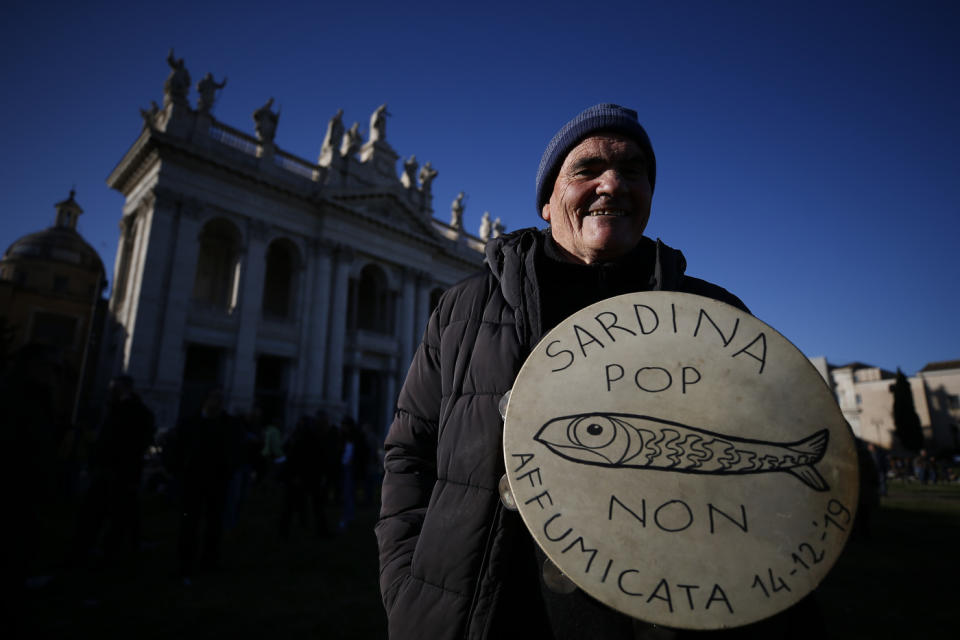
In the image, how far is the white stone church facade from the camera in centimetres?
1703

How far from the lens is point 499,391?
122cm

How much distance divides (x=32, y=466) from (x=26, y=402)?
0.34m

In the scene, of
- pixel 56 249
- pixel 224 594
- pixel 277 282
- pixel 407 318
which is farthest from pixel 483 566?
pixel 56 249

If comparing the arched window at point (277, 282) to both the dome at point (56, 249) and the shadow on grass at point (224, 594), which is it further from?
the dome at point (56, 249)

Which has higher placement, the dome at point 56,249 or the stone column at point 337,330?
the dome at point 56,249

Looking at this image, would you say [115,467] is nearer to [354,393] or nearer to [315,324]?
[315,324]

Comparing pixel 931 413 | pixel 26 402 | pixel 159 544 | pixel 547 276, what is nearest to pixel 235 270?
pixel 159 544

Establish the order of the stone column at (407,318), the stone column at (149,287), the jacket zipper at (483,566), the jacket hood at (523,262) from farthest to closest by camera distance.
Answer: the stone column at (407,318) < the stone column at (149,287) < the jacket hood at (523,262) < the jacket zipper at (483,566)

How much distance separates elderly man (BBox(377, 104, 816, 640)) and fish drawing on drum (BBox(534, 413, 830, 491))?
0.23 m

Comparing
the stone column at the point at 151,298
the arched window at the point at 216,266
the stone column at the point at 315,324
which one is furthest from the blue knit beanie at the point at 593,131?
the arched window at the point at 216,266

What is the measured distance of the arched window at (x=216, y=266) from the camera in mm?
20641

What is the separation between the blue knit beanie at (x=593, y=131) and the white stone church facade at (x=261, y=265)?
57.8 ft

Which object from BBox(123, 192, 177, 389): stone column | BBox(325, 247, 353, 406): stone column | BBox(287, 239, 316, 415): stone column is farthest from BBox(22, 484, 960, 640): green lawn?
BBox(325, 247, 353, 406): stone column

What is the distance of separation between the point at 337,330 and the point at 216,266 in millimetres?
5929
